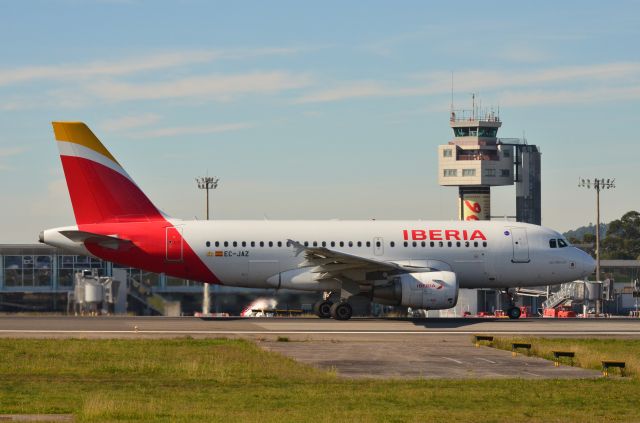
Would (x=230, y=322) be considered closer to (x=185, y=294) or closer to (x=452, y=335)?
(x=452, y=335)

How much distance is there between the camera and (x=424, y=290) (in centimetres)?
4669

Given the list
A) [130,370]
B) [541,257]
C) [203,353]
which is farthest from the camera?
[541,257]

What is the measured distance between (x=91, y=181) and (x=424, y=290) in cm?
1465

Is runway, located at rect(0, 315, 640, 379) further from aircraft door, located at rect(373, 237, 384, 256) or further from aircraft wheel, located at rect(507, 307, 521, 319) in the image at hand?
aircraft door, located at rect(373, 237, 384, 256)

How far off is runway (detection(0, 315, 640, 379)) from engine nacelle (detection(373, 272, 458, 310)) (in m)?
0.92

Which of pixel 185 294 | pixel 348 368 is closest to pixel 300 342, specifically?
pixel 348 368

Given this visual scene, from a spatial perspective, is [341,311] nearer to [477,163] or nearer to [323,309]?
[323,309]

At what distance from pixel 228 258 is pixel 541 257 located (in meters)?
13.9

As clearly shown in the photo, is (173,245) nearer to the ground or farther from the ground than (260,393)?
farther from the ground

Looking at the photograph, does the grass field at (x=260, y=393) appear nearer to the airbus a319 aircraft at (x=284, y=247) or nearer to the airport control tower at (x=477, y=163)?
the airbus a319 aircraft at (x=284, y=247)

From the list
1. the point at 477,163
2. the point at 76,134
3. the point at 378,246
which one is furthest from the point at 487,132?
the point at 76,134

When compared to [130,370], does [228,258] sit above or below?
above

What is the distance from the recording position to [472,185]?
13575 centimetres

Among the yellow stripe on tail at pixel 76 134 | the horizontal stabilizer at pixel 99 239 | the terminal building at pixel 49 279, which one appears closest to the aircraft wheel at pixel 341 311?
the horizontal stabilizer at pixel 99 239
